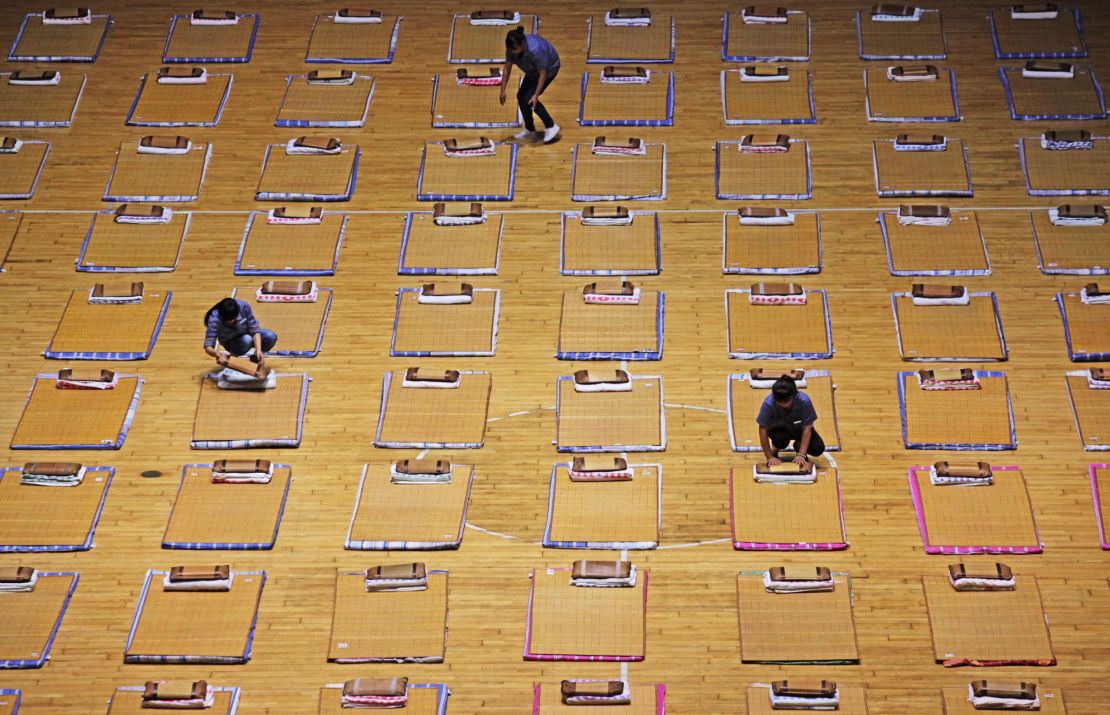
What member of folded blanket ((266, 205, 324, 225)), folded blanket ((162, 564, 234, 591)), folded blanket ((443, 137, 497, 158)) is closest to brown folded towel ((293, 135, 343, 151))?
folded blanket ((266, 205, 324, 225))

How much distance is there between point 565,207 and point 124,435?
4631 millimetres

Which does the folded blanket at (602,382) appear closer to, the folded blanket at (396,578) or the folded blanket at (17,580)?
the folded blanket at (396,578)

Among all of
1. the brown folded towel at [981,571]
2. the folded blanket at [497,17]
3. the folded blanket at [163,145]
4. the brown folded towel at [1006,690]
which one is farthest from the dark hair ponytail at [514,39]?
the brown folded towel at [1006,690]

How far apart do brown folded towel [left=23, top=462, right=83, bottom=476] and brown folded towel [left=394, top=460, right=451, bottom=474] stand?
265 centimetres

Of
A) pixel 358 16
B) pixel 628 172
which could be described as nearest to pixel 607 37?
pixel 628 172

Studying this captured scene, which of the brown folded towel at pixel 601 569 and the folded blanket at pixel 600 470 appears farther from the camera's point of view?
the folded blanket at pixel 600 470

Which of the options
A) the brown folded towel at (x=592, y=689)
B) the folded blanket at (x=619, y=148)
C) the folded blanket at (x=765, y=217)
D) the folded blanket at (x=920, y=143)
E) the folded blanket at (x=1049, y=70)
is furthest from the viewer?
the folded blanket at (x=1049, y=70)

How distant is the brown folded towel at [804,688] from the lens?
10.0 metres

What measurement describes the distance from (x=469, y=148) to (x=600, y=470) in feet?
13.7

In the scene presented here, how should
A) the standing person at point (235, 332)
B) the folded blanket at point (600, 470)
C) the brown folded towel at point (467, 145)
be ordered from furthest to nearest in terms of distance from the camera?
the brown folded towel at point (467, 145) → the standing person at point (235, 332) → the folded blanket at point (600, 470)

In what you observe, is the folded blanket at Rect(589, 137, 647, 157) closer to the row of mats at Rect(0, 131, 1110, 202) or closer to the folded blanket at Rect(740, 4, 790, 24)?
the row of mats at Rect(0, 131, 1110, 202)

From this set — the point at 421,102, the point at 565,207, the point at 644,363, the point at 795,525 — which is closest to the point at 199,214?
the point at 421,102

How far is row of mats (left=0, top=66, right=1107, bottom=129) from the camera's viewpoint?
14.3 m

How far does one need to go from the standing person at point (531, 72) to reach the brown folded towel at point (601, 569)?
5103mm
